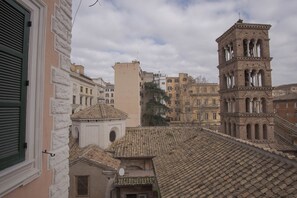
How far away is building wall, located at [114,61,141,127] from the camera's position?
3372 cm

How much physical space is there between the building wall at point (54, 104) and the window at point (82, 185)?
1486 cm

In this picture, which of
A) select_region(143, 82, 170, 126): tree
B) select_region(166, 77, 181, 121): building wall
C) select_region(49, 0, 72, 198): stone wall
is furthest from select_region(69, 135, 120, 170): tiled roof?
select_region(166, 77, 181, 121): building wall

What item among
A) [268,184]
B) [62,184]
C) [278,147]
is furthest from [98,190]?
[278,147]

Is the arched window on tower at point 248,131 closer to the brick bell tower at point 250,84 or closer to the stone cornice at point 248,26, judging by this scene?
the brick bell tower at point 250,84

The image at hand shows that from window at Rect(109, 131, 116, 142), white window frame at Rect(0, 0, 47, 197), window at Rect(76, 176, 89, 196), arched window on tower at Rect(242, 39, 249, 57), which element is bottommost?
window at Rect(76, 176, 89, 196)

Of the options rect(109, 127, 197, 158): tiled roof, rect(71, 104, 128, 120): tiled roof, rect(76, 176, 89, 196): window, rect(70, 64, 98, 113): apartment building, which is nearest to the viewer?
rect(76, 176, 89, 196): window

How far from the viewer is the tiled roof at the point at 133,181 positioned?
56.1ft

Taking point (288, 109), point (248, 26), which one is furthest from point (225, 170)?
point (288, 109)

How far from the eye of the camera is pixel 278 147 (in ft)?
73.1

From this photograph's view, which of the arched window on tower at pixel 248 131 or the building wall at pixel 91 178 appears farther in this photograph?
the arched window on tower at pixel 248 131

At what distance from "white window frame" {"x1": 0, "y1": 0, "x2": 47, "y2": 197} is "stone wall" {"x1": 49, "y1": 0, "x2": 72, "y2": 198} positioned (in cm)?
33

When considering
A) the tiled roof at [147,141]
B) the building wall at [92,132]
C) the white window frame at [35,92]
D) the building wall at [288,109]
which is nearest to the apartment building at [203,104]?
the building wall at [288,109]

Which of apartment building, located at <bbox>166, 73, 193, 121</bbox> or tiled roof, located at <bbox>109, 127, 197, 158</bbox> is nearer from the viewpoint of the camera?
tiled roof, located at <bbox>109, 127, 197, 158</bbox>

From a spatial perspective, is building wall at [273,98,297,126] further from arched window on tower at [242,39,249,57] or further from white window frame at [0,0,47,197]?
white window frame at [0,0,47,197]
